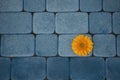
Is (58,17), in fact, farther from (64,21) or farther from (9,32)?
(9,32)

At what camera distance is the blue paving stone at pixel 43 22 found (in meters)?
1.51

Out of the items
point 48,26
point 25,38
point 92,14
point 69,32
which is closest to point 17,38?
point 25,38

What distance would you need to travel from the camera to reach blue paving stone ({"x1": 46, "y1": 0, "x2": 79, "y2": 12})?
1.51 meters

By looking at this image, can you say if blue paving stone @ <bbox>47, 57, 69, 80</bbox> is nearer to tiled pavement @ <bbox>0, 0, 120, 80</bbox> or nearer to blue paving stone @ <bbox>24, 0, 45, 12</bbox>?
tiled pavement @ <bbox>0, 0, 120, 80</bbox>

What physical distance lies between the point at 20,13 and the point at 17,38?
144mm

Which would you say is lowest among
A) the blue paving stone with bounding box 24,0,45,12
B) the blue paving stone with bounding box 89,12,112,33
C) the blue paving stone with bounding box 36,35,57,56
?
the blue paving stone with bounding box 36,35,57,56

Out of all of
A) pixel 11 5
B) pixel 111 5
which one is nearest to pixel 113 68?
pixel 111 5

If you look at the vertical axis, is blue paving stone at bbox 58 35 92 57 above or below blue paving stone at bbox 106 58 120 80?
above

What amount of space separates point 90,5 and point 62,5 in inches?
6.3

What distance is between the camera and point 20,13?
1510mm

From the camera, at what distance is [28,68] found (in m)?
1.50

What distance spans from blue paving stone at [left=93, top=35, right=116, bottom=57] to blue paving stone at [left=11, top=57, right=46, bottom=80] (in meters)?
0.31

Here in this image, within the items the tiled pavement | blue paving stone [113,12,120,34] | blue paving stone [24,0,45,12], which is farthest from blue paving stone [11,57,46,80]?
blue paving stone [113,12,120,34]

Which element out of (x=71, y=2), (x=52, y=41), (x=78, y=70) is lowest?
(x=78, y=70)
